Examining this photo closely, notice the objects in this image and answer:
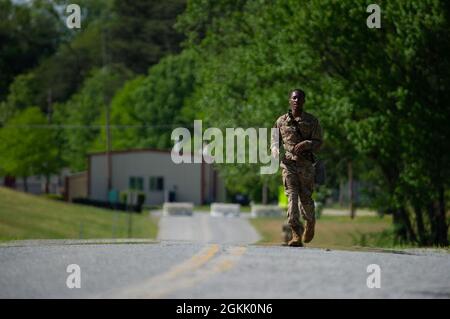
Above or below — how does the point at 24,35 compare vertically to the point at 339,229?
above

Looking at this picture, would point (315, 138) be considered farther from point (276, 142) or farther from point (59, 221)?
point (59, 221)

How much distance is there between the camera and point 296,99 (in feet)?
51.8

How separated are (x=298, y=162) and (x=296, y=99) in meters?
1.01

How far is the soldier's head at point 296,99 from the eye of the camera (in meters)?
15.7

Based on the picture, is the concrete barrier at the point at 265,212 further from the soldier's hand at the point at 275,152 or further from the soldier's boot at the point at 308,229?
the soldier's hand at the point at 275,152

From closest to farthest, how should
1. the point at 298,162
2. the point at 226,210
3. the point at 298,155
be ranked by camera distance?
the point at 298,155, the point at 298,162, the point at 226,210

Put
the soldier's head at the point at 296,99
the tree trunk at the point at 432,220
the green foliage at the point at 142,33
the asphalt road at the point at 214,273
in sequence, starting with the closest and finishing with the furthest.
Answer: the asphalt road at the point at 214,273 < the soldier's head at the point at 296,99 < the tree trunk at the point at 432,220 < the green foliage at the point at 142,33

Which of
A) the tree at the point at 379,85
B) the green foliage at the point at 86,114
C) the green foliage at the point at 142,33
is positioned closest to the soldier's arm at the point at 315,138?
the tree at the point at 379,85

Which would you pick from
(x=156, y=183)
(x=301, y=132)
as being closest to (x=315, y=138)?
(x=301, y=132)

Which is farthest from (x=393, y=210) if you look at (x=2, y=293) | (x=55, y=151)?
(x=55, y=151)

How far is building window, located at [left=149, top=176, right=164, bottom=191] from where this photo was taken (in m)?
94.2

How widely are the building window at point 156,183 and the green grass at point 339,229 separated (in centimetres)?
2406

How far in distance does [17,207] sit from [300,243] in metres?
55.3

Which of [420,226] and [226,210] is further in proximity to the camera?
[226,210]
